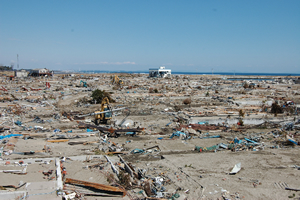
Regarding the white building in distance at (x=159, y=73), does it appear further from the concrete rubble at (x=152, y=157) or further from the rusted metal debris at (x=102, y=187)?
the rusted metal debris at (x=102, y=187)

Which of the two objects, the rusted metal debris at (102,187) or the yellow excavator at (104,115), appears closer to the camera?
the rusted metal debris at (102,187)

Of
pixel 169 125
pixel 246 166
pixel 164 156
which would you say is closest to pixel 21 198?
pixel 164 156

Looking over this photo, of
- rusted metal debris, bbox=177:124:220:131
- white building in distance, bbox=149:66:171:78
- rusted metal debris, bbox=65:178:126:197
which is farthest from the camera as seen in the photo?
white building in distance, bbox=149:66:171:78

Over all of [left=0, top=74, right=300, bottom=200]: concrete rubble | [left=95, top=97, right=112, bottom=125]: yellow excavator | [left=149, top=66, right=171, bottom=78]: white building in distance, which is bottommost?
[left=0, top=74, right=300, bottom=200]: concrete rubble

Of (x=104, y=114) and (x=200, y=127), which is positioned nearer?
(x=104, y=114)

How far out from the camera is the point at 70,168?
7477 millimetres

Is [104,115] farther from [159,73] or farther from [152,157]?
[159,73]

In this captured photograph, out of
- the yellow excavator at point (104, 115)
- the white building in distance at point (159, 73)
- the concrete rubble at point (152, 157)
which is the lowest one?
the concrete rubble at point (152, 157)

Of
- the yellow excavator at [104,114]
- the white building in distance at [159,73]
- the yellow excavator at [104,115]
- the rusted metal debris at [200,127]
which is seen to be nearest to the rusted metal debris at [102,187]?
the yellow excavator at [104,114]

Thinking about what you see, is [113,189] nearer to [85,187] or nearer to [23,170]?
[85,187]

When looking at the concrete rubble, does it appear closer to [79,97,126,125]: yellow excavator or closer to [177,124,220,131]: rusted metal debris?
[177,124,220,131]: rusted metal debris

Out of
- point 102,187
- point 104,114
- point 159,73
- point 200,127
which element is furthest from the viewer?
point 159,73

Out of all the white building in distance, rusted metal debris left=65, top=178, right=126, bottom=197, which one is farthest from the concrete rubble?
the white building in distance

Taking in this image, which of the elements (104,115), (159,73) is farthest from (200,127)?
(159,73)
